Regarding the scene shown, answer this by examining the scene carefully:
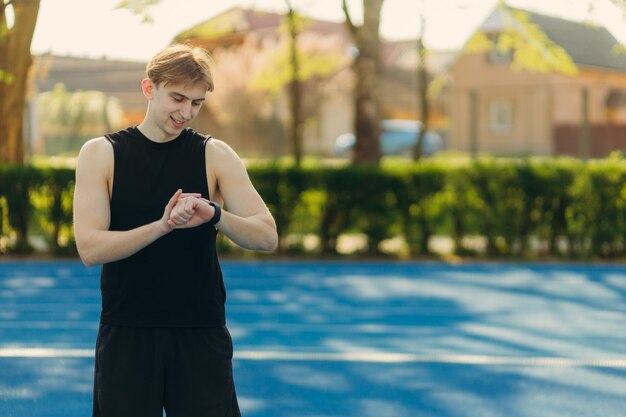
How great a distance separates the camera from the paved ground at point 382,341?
251 inches

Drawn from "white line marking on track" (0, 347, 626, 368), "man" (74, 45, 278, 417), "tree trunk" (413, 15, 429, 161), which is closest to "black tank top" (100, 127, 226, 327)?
"man" (74, 45, 278, 417)

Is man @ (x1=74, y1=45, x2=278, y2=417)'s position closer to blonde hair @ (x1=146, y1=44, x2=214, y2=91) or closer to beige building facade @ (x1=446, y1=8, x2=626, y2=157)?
blonde hair @ (x1=146, y1=44, x2=214, y2=91)

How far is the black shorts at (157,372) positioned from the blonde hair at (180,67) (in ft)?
2.60

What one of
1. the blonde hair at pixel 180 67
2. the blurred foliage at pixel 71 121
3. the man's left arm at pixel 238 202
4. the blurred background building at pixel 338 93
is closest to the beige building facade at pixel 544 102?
the blurred background building at pixel 338 93

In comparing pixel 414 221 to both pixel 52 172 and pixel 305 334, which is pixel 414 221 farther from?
pixel 305 334

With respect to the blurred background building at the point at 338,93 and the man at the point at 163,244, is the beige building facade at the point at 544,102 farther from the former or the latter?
the man at the point at 163,244

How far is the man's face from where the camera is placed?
3.38 meters

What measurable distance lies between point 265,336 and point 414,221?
6.48 meters

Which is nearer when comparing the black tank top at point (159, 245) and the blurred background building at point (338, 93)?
the black tank top at point (159, 245)

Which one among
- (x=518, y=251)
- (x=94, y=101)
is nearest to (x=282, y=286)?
(x=518, y=251)

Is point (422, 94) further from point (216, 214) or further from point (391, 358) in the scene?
point (216, 214)

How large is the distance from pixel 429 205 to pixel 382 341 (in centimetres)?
664

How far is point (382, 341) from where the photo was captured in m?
8.42

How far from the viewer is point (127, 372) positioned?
11.6 feet
